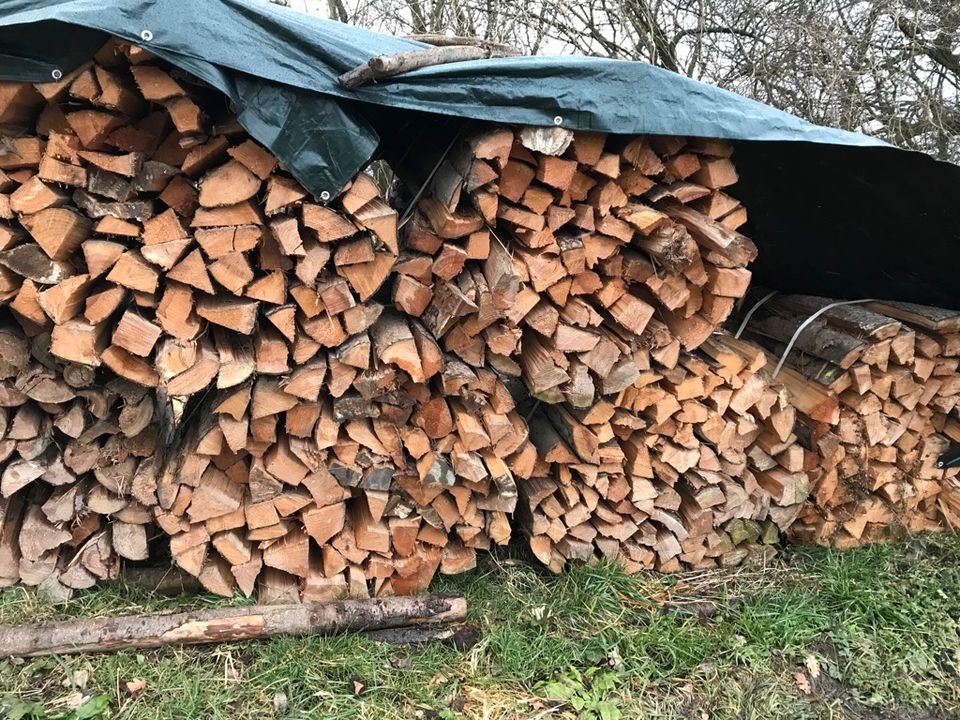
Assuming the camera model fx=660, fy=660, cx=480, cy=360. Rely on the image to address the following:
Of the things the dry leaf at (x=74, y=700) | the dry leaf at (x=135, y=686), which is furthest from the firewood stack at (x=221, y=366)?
the dry leaf at (x=74, y=700)

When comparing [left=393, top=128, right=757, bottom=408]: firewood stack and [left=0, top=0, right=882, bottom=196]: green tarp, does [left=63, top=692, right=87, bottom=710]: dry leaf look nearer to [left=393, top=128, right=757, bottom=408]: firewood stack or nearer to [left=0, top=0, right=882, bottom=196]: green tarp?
[left=393, top=128, right=757, bottom=408]: firewood stack

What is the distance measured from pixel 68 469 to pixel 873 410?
3.14 metres

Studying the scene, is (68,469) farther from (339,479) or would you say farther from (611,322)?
(611,322)

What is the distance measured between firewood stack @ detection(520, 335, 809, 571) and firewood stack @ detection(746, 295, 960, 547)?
0.17m

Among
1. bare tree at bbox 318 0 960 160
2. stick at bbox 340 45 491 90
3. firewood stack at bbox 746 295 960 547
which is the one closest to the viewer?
stick at bbox 340 45 491 90

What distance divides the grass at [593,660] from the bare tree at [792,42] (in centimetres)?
456

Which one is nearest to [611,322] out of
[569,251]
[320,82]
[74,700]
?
[569,251]

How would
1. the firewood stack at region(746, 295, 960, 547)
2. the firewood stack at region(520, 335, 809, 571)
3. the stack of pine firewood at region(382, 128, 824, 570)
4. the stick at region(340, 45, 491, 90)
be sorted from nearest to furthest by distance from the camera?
the stick at region(340, 45, 491, 90), the stack of pine firewood at region(382, 128, 824, 570), the firewood stack at region(520, 335, 809, 571), the firewood stack at region(746, 295, 960, 547)

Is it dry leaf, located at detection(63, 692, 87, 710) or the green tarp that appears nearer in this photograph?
the green tarp

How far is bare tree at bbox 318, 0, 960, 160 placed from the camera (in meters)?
5.70

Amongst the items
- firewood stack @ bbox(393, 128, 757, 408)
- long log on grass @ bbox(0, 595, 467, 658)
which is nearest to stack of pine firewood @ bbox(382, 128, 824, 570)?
firewood stack @ bbox(393, 128, 757, 408)

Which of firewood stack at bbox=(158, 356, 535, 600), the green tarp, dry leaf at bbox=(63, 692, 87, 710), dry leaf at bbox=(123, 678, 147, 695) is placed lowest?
dry leaf at bbox=(63, 692, 87, 710)

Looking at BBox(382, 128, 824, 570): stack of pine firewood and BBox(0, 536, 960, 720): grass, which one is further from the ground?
BBox(382, 128, 824, 570): stack of pine firewood

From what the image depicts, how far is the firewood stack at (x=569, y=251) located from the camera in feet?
6.86
